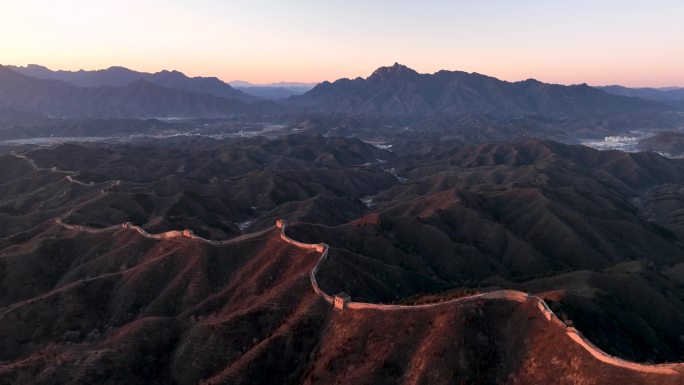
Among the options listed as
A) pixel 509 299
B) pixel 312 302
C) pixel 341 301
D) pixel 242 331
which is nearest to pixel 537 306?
pixel 509 299

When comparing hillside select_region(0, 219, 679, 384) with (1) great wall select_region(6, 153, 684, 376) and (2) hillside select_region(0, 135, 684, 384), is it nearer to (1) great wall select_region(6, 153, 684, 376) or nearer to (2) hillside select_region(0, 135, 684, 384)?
(2) hillside select_region(0, 135, 684, 384)

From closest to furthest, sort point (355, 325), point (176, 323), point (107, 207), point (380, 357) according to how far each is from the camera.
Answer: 1. point (380, 357)
2. point (355, 325)
3. point (176, 323)
4. point (107, 207)

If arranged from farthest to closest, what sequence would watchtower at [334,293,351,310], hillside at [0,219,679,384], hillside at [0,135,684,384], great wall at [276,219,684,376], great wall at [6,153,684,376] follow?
watchtower at [334,293,351,310]
hillside at [0,135,684,384]
hillside at [0,219,679,384]
great wall at [6,153,684,376]
great wall at [276,219,684,376]

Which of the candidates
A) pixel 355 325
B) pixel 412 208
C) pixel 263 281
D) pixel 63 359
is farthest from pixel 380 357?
pixel 412 208

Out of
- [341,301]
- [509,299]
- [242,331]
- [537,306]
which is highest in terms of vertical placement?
[537,306]

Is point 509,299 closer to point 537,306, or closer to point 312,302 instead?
point 537,306

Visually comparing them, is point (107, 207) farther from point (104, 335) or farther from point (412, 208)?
point (412, 208)

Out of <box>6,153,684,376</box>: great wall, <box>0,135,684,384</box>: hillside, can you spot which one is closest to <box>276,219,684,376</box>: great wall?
<box>6,153,684,376</box>: great wall

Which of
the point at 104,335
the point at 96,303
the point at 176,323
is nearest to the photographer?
the point at 176,323

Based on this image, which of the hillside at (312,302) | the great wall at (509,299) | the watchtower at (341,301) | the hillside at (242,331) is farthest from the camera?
the watchtower at (341,301)

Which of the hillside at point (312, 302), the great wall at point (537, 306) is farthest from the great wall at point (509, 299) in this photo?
the hillside at point (312, 302)

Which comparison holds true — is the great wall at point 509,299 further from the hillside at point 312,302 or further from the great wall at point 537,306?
the hillside at point 312,302
